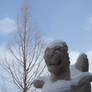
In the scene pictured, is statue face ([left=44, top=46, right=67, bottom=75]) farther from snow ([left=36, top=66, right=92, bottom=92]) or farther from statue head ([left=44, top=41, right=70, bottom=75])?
snow ([left=36, top=66, right=92, bottom=92])

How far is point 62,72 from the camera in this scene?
8.68ft

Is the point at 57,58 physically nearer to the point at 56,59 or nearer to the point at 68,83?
the point at 56,59

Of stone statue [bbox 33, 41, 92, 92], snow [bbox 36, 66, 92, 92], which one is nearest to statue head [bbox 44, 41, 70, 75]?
stone statue [bbox 33, 41, 92, 92]

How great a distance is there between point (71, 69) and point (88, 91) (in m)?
A: 0.43

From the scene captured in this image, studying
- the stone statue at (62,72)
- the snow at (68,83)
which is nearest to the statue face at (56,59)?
the stone statue at (62,72)

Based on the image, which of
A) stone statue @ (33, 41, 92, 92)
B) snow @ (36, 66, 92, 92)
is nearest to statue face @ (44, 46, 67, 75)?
stone statue @ (33, 41, 92, 92)

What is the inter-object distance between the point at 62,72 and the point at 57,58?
212 mm

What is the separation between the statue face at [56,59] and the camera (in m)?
2.57

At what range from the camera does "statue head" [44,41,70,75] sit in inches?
101

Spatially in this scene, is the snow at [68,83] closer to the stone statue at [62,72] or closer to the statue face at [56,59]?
the stone statue at [62,72]

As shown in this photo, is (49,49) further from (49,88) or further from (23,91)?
(23,91)

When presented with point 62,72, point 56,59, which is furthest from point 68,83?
point 56,59

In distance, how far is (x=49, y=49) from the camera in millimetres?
2639

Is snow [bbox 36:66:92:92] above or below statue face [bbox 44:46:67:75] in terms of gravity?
below
